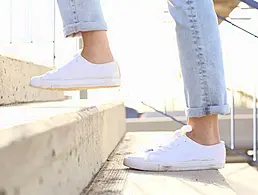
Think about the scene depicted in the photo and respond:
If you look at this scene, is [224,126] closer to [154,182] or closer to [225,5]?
[225,5]

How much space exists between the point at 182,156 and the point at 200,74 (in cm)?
18

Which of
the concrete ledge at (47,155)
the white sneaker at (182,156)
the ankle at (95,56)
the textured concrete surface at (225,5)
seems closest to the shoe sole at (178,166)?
the white sneaker at (182,156)

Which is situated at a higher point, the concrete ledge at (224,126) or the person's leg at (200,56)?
the person's leg at (200,56)

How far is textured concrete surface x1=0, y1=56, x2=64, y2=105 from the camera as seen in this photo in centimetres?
108

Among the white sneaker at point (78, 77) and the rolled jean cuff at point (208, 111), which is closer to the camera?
the rolled jean cuff at point (208, 111)

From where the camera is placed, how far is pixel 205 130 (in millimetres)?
857

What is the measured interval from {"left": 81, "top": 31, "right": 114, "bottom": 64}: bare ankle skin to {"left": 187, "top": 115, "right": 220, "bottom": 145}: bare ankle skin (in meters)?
0.24

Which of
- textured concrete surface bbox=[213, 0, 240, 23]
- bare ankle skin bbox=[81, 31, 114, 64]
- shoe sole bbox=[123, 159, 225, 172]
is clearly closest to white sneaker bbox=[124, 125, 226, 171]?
shoe sole bbox=[123, 159, 225, 172]

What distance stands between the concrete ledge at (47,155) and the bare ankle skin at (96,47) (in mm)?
185

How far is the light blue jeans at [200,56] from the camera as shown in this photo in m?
0.77

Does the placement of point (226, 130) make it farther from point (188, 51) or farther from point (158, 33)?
point (188, 51)

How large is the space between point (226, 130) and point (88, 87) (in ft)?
7.97

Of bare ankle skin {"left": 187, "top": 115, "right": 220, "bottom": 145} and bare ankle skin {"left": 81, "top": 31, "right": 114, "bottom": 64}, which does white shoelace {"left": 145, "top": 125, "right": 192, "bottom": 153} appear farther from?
bare ankle skin {"left": 81, "top": 31, "right": 114, "bottom": 64}

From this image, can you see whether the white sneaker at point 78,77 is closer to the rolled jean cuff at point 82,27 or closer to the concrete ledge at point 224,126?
the rolled jean cuff at point 82,27
